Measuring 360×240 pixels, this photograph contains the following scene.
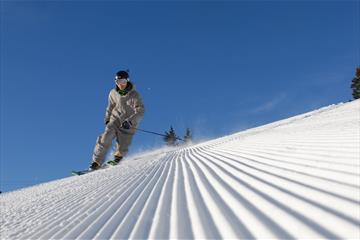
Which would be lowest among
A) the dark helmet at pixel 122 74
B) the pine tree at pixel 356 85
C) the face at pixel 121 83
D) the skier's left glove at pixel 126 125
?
the skier's left glove at pixel 126 125

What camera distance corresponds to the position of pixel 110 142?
36.0 feet

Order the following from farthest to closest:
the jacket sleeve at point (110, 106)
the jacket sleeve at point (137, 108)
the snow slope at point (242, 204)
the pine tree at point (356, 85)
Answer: the pine tree at point (356, 85)
the jacket sleeve at point (110, 106)
the jacket sleeve at point (137, 108)
the snow slope at point (242, 204)

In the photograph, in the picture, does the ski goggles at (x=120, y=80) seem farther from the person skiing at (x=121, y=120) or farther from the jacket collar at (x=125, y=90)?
the jacket collar at (x=125, y=90)

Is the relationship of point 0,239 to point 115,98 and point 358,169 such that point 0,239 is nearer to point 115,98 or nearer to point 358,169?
point 358,169

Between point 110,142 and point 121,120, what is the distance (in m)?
0.59

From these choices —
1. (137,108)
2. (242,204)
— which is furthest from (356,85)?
(242,204)

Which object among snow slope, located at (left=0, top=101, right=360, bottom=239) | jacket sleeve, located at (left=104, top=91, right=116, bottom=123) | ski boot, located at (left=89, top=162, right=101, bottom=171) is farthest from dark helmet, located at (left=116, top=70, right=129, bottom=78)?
snow slope, located at (left=0, top=101, right=360, bottom=239)

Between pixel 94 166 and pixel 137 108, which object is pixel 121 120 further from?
pixel 94 166

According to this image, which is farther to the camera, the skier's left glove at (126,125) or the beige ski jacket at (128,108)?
the beige ski jacket at (128,108)

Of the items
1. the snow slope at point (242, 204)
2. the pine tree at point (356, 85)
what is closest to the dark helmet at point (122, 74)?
the snow slope at point (242, 204)

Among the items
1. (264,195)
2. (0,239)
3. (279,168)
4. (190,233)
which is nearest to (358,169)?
(264,195)

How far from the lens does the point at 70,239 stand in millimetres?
2336

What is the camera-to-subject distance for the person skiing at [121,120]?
1080cm

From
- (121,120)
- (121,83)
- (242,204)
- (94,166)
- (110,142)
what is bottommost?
(242,204)
